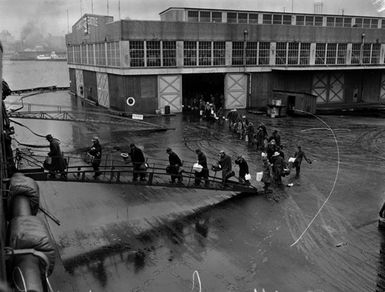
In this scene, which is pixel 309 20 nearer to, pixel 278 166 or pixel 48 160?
pixel 278 166

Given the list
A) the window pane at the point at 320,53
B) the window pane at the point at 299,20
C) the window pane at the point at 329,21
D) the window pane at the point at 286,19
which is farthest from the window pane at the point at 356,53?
the window pane at the point at 286,19

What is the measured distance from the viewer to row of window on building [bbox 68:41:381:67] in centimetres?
3959

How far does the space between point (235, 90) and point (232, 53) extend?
3.73m

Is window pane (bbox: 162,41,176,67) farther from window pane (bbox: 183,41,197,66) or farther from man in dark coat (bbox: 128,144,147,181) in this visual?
man in dark coat (bbox: 128,144,147,181)

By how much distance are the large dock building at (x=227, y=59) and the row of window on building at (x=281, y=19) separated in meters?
0.11

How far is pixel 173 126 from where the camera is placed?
114ft

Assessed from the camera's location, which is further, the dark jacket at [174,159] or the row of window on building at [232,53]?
the row of window on building at [232,53]

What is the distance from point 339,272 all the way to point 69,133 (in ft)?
83.0

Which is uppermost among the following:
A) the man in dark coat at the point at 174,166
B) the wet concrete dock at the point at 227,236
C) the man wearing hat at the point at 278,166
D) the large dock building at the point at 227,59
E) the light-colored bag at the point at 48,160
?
the large dock building at the point at 227,59

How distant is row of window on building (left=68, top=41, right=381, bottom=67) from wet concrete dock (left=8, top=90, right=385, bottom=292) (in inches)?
793

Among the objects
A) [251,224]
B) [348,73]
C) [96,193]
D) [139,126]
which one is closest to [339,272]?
[251,224]

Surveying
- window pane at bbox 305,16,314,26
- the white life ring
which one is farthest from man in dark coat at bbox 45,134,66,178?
window pane at bbox 305,16,314,26

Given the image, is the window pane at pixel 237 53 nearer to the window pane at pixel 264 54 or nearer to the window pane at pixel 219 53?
the window pane at pixel 219 53

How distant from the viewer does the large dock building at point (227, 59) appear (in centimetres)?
3956
